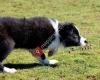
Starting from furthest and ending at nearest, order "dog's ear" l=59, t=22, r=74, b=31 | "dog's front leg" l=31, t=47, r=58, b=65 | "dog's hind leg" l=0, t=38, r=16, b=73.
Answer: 1. "dog's front leg" l=31, t=47, r=58, b=65
2. "dog's ear" l=59, t=22, r=74, b=31
3. "dog's hind leg" l=0, t=38, r=16, b=73

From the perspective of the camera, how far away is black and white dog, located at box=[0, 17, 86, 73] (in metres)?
8.36

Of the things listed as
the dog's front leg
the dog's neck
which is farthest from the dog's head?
the dog's front leg

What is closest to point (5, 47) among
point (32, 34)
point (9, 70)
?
point (9, 70)

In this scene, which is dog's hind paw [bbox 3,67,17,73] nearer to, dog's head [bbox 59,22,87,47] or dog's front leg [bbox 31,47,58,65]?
dog's front leg [bbox 31,47,58,65]

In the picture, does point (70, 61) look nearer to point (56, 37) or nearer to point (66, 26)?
point (56, 37)

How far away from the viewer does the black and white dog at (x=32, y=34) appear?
27.4 ft

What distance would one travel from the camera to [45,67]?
8945 millimetres

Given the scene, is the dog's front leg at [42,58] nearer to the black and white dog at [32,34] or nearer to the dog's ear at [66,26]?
the black and white dog at [32,34]

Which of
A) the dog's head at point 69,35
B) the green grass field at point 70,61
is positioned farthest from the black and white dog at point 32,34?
the green grass field at point 70,61

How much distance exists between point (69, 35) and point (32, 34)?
2.89 feet

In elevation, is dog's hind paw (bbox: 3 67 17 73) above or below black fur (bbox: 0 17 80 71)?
below

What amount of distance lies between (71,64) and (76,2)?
11.0 meters

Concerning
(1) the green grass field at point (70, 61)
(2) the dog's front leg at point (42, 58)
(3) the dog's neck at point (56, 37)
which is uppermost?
(3) the dog's neck at point (56, 37)

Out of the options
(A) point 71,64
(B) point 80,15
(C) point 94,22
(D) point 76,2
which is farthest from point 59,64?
(D) point 76,2
